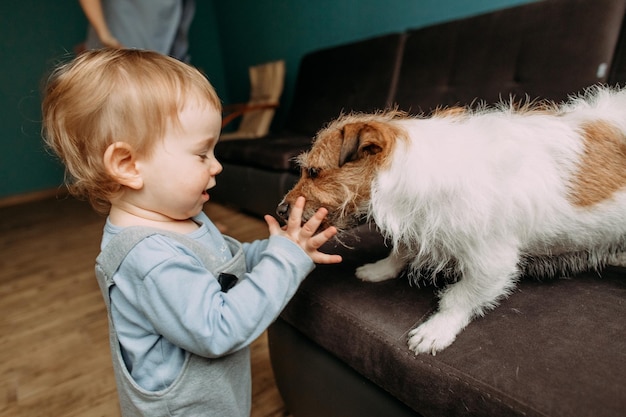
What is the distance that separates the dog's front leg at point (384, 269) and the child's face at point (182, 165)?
0.44 m

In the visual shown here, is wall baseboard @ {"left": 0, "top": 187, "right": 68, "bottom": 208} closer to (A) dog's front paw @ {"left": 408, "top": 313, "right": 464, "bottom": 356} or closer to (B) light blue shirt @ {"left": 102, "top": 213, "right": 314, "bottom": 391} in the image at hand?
(B) light blue shirt @ {"left": 102, "top": 213, "right": 314, "bottom": 391}

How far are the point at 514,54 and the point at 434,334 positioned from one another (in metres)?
1.77

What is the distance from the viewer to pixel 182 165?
74 centimetres

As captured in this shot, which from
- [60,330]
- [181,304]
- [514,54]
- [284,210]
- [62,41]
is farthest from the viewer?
[62,41]

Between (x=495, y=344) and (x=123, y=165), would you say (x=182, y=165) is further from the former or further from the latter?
(x=495, y=344)

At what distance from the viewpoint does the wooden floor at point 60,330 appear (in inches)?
53.9

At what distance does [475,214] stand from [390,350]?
0.31 metres

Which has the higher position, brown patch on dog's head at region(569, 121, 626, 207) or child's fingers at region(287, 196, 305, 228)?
brown patch on dog's head at region(569, 121, 626, 207)

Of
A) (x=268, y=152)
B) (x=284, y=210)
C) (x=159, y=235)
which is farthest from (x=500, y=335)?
(x=268, y=152)

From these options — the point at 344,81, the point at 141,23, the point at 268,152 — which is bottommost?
the point at 268,152

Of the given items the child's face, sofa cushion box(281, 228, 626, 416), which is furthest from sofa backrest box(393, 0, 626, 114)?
the child's face

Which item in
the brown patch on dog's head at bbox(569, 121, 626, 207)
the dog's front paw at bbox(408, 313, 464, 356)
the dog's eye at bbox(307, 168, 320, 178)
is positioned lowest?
the dog's front paw at bbox(408, 313, 464, 356)

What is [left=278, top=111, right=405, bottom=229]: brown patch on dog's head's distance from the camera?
832mm

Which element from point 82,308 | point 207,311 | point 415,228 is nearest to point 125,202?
point 207,311
